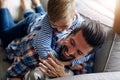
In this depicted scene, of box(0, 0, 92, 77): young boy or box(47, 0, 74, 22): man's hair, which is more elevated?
box(47, 0, 74, 22): man's hair

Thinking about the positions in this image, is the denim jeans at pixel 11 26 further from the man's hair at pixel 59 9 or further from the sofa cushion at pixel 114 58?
the sofa cushion at pixel 114 58

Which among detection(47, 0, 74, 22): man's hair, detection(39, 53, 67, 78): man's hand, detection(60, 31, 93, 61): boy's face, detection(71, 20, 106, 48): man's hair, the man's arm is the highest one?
detection(47, 0, 74, 22): man's hair

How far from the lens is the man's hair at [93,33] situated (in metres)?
1.04

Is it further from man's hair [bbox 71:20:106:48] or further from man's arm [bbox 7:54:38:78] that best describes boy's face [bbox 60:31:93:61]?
man's arm [bbox 7:54:38:78]

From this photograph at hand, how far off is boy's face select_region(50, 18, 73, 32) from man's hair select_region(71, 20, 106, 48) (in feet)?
0.35

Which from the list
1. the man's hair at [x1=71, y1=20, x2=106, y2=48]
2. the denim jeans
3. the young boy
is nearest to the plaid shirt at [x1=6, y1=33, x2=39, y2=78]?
the young boy

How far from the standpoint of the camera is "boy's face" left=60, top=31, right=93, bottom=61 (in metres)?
1.05

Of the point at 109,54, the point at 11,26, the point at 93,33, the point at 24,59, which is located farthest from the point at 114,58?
the point at 11,26

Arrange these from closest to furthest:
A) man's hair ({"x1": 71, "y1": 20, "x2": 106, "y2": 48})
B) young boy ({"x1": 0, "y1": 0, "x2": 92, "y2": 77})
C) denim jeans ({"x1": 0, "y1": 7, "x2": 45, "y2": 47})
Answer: man's hair ({"x1": 71, "y1": 20, "x2": 106, "y2": 48}) < young boy ({"x1": 0, "y1": 0, "x2": 92, "y2": 77}) < denim jeans ({"x1": 0, "y1": 7, "x2": 45, "y2": 47})

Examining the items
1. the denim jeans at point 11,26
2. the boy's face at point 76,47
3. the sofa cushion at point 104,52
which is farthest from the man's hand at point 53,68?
the denim jeans at point 11,26

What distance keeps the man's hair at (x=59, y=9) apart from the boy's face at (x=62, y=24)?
2cm

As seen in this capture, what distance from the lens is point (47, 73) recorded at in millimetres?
1096

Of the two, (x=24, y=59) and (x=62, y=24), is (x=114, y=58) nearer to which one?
(x=62, y=24)

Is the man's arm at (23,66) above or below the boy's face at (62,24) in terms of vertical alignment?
below
